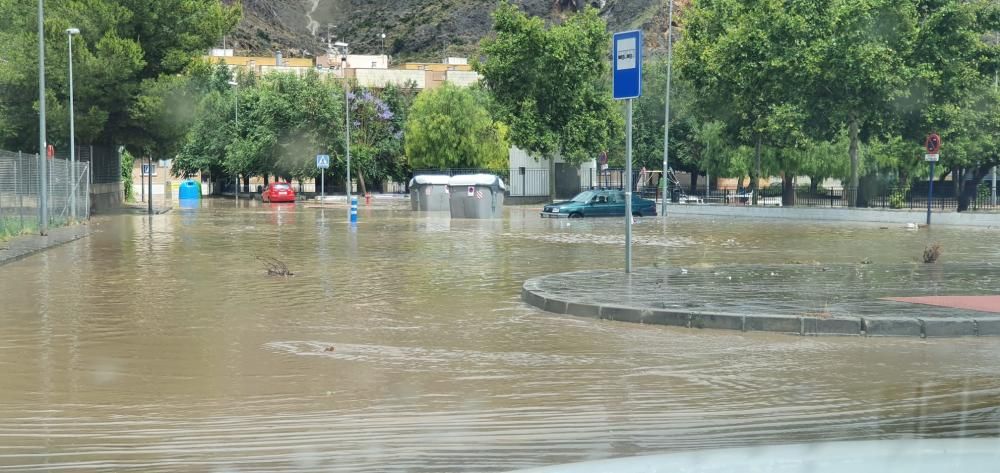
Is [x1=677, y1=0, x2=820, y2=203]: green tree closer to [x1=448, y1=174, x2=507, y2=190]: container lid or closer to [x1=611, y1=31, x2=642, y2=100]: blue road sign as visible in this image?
[x1=448, y1=174, x2=507, y2=190]: container lid

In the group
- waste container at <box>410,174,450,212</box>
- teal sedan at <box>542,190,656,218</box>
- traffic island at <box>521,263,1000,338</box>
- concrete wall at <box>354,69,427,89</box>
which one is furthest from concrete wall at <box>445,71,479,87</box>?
traffic island at <box>521,263,1000,338</box>

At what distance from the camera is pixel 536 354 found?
33.5ft

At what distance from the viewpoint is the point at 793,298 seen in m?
13.5

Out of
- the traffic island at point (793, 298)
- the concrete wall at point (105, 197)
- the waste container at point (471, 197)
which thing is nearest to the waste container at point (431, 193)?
the waste container at point (471, 197)

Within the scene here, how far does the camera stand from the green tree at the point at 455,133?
7975 cm

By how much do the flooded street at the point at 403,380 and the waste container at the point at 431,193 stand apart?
118 feet

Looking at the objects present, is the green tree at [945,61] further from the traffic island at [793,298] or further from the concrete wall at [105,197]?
the concrete wall at [105,197]

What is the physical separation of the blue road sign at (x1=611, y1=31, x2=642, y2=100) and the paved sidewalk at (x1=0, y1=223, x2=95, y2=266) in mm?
12575

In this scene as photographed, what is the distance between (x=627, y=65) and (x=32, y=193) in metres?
22.8

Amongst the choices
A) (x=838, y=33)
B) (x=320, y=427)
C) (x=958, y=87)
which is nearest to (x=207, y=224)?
(x=838, y=33)

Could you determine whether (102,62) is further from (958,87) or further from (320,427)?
(320,427)

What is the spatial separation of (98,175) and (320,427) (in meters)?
50.9

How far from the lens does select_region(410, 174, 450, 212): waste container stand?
178 ft

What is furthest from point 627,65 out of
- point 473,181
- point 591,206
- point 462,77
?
point 462,77
